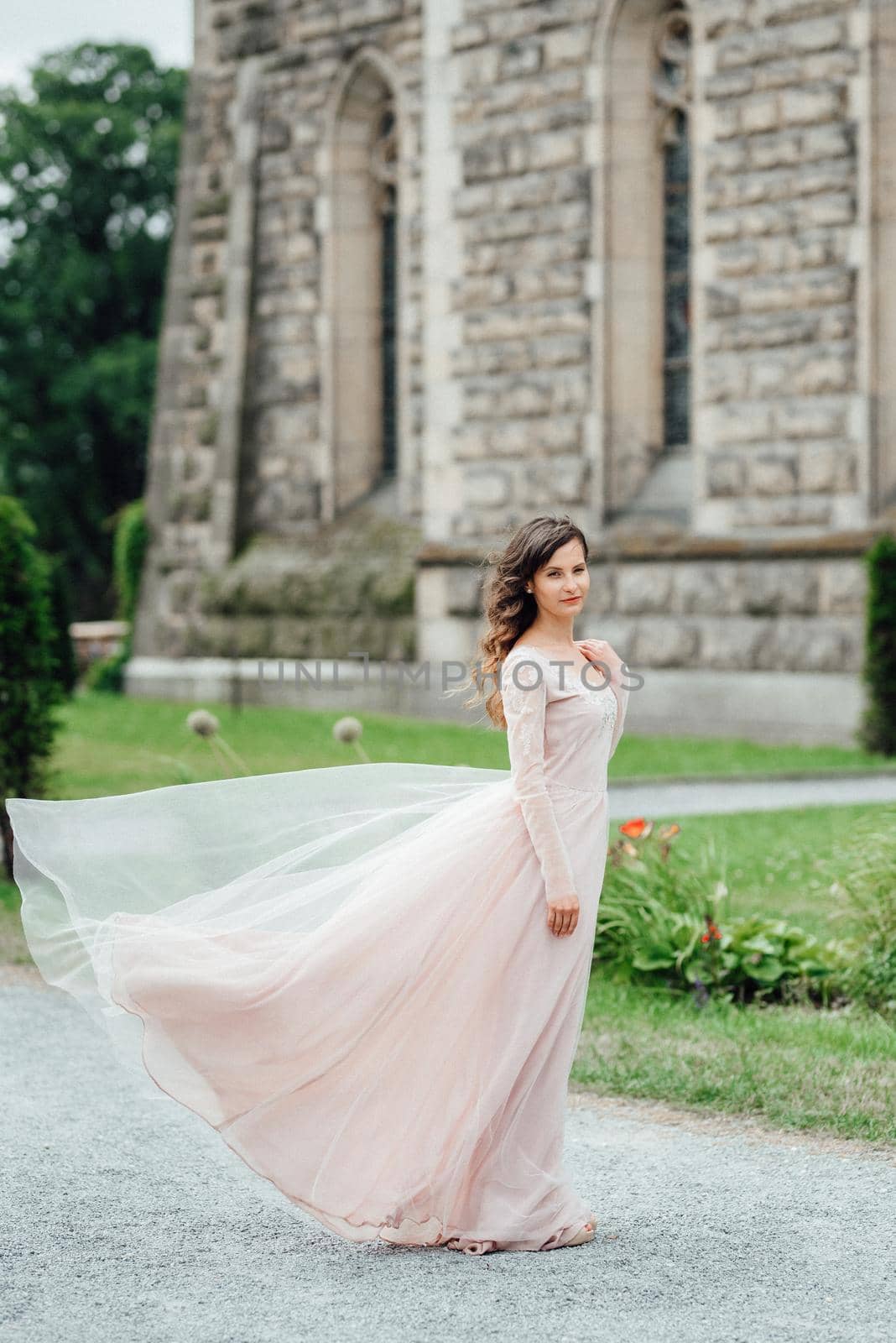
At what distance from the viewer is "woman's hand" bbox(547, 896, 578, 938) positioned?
4.08 metres

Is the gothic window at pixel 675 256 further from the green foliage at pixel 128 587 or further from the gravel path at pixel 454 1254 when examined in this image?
the gravel path at pixel 454 1254

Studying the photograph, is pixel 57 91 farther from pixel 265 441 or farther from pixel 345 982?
pixel 345 982

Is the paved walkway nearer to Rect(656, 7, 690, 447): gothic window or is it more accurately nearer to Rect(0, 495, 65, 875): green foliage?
Rect(0, 495, 65, 875): green foliage

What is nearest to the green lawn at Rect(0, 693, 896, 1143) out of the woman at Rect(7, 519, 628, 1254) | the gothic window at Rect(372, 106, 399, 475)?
the woman at Rect(7, 519, 628, 1254)

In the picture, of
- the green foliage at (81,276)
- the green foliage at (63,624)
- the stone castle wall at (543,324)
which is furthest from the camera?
the green foliage at (81,276)

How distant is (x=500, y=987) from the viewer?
411 centimetres

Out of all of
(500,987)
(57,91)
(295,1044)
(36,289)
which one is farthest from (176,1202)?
(57,91)

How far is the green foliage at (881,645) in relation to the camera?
1362cm

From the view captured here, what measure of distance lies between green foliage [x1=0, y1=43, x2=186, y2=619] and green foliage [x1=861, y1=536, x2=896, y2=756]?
27079mm

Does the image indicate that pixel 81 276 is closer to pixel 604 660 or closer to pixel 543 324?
pixel 543 324

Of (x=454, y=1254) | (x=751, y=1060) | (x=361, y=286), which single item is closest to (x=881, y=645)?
(x=361, y=286)

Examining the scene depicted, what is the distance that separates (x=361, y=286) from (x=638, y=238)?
420cm

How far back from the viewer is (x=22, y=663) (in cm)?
934

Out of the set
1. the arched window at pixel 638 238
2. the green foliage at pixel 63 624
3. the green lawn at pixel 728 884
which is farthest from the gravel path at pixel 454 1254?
the green foliage at pixel 63 624
